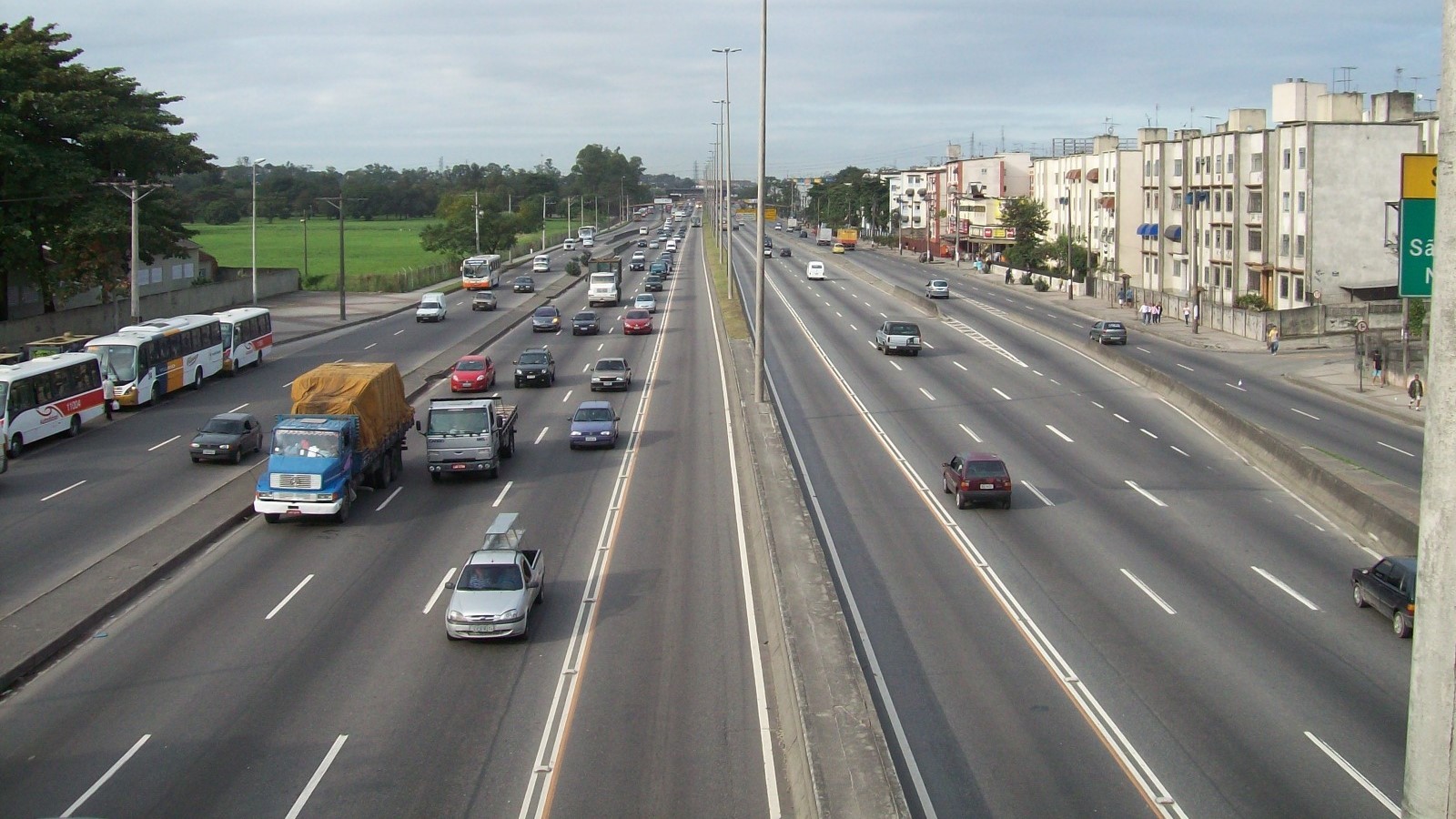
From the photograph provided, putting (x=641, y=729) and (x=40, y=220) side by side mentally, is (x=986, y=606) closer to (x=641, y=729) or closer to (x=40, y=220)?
(x=641, y=729)

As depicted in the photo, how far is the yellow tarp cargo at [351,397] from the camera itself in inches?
1182

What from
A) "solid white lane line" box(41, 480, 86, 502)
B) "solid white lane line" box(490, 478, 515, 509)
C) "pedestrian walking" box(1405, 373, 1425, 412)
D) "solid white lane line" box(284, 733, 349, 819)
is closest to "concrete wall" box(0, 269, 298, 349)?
"solid white lane line" box(41, 480, 86, 502)

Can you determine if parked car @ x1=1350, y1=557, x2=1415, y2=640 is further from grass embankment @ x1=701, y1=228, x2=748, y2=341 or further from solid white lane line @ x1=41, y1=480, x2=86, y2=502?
grass embankment @ x1=701, y1=228, x2=748, y2=341

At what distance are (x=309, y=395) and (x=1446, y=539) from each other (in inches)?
1086

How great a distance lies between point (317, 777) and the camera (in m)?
15.2

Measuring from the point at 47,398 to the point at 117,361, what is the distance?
6.27 metres

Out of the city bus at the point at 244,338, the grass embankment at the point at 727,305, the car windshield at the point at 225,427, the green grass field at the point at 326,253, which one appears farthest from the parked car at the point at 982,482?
the green grass field at the point at 326,253

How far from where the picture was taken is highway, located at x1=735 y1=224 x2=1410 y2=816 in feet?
51.8

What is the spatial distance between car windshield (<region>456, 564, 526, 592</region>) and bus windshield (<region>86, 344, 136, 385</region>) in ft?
88.9

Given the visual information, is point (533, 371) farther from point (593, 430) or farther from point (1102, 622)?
point (1102, 622)

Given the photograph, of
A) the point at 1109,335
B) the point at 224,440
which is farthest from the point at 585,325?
the point at 224,440

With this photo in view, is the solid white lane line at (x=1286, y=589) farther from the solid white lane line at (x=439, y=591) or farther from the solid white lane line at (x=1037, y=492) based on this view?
the solid white lane line at (x=439, y=591)

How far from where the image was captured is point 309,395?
30.4 meters

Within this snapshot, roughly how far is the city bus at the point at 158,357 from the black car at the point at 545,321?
21236mm
